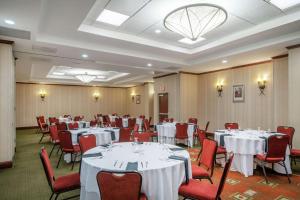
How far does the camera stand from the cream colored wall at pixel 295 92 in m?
5.03

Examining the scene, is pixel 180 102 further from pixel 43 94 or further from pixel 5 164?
pixel 43 94

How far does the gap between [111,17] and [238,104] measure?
610 cm

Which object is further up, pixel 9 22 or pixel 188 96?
pixel 9 22

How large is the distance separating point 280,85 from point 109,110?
12675 mm

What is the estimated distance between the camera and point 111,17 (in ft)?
14.0

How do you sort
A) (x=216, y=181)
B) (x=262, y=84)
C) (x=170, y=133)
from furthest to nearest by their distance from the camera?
1. (x=262, y=84)
2. (x=170, y=133)
3. (x=216, y=181)

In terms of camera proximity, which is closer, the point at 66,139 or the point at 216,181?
the point at 216,181

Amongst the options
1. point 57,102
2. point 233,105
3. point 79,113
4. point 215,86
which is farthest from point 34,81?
point 233,105

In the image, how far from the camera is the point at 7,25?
387 cm

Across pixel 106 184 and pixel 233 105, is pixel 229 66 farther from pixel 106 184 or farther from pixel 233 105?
pixel 106 184

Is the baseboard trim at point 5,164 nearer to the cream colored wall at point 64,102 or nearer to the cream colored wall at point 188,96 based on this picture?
the cream colored wall at point 188,96

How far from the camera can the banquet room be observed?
230cm

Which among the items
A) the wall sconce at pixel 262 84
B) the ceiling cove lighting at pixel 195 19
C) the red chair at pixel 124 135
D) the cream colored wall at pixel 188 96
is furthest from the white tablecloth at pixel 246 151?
the cream colored wall at pixel 188 96

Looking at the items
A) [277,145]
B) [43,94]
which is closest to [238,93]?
→ [277,145]
